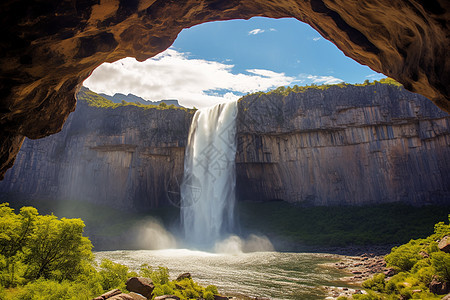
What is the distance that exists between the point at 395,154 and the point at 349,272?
26.1 meters

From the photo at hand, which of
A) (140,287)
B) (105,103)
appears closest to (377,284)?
(140,287)

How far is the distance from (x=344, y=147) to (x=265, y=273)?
2848 centimetres

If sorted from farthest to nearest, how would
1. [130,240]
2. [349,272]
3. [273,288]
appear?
[130,240], [349,272], [273,288]

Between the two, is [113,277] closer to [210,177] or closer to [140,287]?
[140,287]

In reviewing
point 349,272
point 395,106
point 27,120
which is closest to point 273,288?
point 349,272

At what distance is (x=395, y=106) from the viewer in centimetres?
4038

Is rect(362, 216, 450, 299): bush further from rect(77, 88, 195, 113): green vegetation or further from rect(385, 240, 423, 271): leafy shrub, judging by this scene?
rect(77, 88, 195, 113): green vegetation

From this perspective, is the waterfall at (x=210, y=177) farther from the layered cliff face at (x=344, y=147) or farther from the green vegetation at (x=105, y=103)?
the green vegetation at (x=105, y=103)

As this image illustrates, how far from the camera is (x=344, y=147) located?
4303cm

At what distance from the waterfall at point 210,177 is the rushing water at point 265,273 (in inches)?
479

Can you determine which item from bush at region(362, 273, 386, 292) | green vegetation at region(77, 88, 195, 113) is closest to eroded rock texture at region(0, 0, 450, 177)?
bush at region(362, 273, 386, 292)

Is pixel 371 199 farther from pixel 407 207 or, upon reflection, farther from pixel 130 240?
pixel 130 240

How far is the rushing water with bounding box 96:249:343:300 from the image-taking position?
1595 cm

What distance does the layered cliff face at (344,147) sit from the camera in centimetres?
3822
